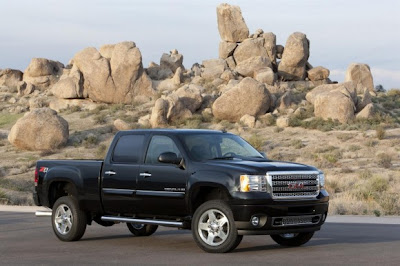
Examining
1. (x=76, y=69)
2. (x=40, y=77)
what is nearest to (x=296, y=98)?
(x=76, y=69)

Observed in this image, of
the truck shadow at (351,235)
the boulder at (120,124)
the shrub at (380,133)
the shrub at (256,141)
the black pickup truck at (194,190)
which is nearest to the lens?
the black pickup truck at (194,190)

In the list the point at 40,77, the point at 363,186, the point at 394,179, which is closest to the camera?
the point at 363,186

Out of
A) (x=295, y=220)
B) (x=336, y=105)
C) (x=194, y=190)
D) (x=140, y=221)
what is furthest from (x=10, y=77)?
(x=295, y=220)

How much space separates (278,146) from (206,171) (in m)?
39.1

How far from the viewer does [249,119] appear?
5659 centimetres

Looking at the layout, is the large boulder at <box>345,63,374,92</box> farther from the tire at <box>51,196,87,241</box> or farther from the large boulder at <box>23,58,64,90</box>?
the tire at <box>51,196,87,241</box>

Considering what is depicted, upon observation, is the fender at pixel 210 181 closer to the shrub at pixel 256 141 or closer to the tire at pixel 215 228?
the tire at pixel 215 228

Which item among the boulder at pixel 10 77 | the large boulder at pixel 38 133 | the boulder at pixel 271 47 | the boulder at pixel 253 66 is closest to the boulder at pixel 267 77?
the boulder at pixel 253 66

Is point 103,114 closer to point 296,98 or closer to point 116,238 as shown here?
point 296,98

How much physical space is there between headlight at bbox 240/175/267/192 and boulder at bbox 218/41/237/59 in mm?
61435

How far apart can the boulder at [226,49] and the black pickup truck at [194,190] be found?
58.8 metres

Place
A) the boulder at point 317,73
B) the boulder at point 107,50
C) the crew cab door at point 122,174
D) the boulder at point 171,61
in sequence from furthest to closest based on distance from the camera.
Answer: the boulder at point 171,61 → the boulder at point 317,73 → the boulder at point 107,50 → the crew cab door at point 122,174

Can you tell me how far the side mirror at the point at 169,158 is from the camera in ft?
42.2

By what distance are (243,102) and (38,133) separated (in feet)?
46.6
